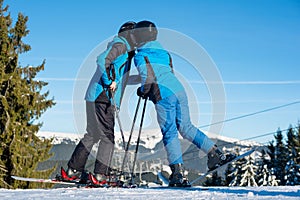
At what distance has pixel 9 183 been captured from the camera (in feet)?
54.9

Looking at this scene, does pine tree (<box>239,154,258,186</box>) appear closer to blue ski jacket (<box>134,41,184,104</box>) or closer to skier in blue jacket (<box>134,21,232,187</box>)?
skier in blue jacket (<box>134,21,232,187</box>)

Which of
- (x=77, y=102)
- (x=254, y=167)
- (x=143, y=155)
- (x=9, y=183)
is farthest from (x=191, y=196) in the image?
(x=254, y=167)

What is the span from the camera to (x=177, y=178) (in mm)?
5152

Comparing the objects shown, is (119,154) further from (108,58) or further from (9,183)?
(9,183)

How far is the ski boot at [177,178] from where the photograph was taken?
5121 mm

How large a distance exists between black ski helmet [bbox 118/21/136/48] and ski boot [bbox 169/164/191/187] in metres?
1.69

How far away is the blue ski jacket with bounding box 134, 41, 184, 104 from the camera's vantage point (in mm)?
5277

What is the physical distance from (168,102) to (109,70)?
908 millimetres

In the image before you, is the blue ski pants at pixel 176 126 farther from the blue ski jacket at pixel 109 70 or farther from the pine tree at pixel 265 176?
the pine tree at pixel 265 176

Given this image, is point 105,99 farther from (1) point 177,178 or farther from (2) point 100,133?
(1) point 177,178

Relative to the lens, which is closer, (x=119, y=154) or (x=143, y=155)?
(x=119, y=154)

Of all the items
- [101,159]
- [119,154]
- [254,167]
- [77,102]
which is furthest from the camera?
[254,167]

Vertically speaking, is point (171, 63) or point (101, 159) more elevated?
point (171, 63)

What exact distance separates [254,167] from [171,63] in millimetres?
32430
